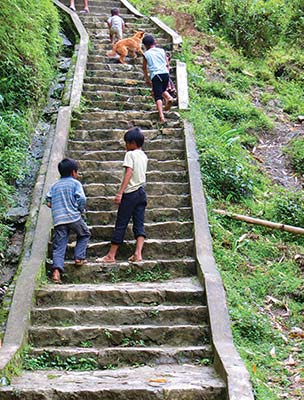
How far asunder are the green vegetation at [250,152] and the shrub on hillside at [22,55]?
287cm

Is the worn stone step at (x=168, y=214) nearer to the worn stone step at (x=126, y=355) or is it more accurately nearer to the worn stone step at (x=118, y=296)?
the worn stone step at (x=118, y=296)

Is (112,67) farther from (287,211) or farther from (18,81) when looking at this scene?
(287,211)

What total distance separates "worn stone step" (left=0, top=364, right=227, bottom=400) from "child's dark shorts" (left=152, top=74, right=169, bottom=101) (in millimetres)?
5730

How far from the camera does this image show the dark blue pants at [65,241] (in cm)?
607

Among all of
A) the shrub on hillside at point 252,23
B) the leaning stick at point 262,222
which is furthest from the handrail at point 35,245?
the shrub on hillside at point 252,23

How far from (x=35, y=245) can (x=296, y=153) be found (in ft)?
20.8

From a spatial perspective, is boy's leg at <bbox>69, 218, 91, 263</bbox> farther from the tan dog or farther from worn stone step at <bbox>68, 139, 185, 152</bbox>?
the tan dog

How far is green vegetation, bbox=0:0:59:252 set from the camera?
787cm

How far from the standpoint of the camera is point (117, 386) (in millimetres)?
4477

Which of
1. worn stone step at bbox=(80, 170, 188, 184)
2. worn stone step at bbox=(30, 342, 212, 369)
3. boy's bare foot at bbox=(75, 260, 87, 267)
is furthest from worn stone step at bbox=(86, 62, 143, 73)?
worn stone step at bbox=(30, 342, 212, 369)

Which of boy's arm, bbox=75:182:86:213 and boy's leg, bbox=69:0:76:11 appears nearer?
boy's arm, bbox=75:182:86:213

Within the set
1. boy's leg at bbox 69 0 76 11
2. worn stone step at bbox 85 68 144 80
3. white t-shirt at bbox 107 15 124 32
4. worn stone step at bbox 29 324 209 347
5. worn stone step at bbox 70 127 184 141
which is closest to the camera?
worn stone step at bbox 29 324 209 347

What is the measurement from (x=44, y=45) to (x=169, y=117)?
11.0 feet

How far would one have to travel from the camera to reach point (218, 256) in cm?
680
